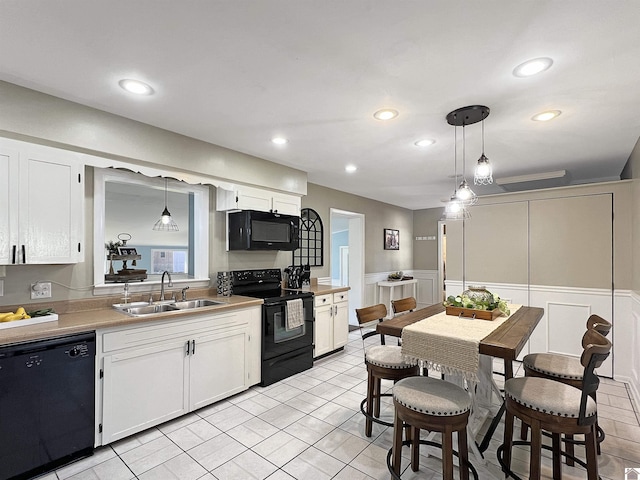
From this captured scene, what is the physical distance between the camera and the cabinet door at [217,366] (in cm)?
274

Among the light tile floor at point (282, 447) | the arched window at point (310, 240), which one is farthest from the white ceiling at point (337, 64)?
the light tile floor at point (282, 447)

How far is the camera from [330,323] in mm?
4246

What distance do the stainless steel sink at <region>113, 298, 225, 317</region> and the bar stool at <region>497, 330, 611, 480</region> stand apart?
2419 millimetres

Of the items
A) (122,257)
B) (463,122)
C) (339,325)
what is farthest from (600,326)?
(122,257)

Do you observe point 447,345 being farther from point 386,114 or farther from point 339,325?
point 339,325

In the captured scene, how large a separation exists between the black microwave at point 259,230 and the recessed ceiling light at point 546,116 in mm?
2696

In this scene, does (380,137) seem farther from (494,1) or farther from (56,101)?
(56,101)

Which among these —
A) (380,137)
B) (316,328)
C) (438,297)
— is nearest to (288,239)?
(316,328)

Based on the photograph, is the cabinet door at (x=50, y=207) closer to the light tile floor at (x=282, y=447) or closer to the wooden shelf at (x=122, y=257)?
the wooden shelf at (x=122, y=257)

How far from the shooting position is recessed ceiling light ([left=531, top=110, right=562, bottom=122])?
2539mm

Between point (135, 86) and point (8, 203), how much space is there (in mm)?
1117

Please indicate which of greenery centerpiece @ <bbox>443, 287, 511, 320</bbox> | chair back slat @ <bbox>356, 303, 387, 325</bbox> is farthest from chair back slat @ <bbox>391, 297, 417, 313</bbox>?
greenery centerpiece @ <bbox>443, 287, 511, 320</bbox>

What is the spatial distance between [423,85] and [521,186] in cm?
364

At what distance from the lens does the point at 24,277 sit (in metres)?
2.35
